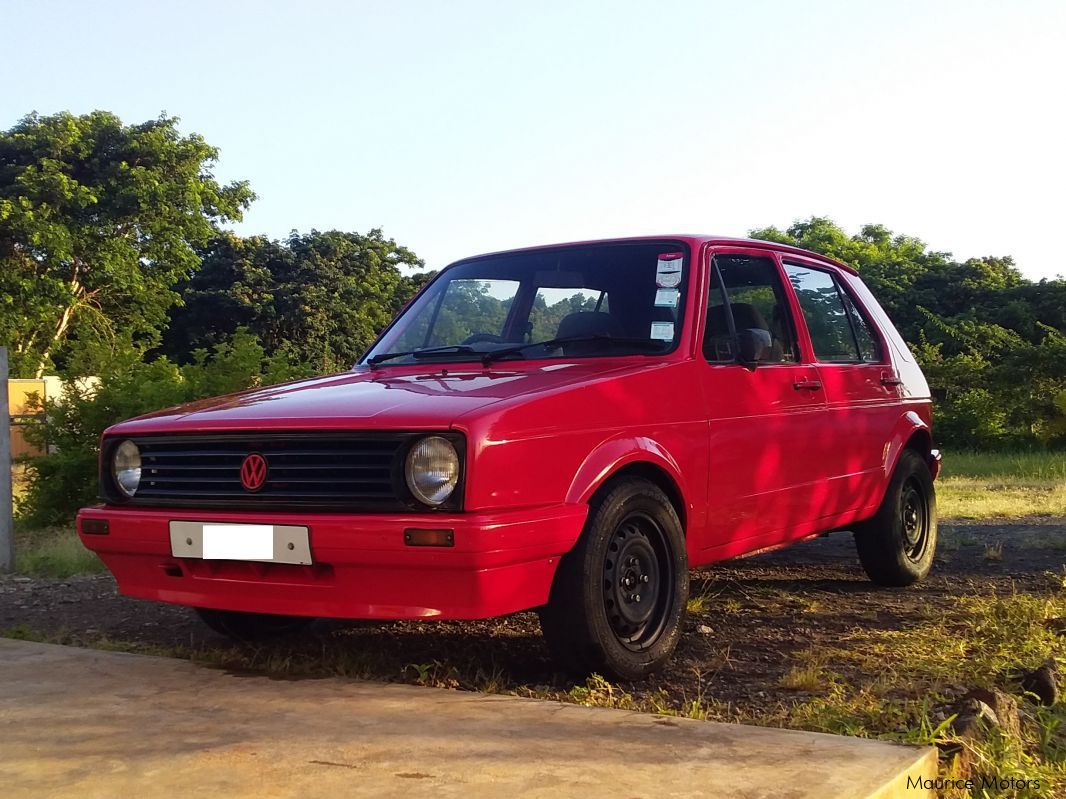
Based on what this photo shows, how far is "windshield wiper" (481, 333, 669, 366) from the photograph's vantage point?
4.26 meters

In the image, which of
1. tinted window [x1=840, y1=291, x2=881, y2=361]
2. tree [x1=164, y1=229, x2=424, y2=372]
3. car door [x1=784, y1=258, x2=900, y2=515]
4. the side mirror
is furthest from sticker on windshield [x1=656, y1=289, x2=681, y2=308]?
tree [x1=164, y1=229, x2=424, y2=372]

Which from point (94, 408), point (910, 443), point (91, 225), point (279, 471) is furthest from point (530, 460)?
point (91, 225)

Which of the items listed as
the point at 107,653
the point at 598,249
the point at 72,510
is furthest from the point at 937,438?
the point at 107,653

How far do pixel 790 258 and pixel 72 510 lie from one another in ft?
22.2

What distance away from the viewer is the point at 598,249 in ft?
15.5

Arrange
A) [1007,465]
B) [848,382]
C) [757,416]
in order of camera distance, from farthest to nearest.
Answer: [1007,465]
[848,382]
[757,416]

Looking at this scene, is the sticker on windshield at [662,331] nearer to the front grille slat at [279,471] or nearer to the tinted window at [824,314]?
the tinted window at [824,314]

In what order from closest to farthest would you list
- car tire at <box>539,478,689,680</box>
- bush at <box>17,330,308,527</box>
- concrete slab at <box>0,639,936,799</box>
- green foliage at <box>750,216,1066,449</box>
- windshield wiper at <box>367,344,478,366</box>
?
concrete slab at <box>0,639,936,799</box>
car tire at <box>539,478,689,680</box>
windshield wiper at <box>367,344,478,366</box>
bush at <box>17,330,308,527</box>
green foliage at <box>750,216,1066,449</box>

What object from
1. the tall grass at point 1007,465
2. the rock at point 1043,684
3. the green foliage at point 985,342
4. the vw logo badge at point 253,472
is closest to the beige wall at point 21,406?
the vw logo badge at point 253,472

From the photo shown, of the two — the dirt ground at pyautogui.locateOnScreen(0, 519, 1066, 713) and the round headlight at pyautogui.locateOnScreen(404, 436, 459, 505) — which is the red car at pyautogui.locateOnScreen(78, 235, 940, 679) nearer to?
the round headlight at pyautogui.locateOnScreen(404, 436, 459, 505)

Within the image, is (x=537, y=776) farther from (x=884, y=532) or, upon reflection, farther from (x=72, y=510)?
(x=72, y=510)

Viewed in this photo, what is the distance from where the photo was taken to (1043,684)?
339 centimetres

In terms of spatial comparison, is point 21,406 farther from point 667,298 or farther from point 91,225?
point 91,225

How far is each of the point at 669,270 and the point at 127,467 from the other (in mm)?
2252
